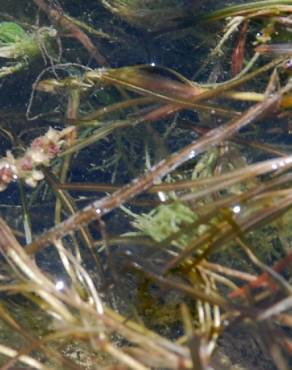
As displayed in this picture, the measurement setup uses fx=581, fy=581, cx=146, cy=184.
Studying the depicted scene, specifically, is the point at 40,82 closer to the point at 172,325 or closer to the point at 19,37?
the point at 19,37

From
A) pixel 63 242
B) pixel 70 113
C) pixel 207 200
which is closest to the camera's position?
pixel 207 200

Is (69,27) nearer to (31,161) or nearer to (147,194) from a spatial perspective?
(31,161)

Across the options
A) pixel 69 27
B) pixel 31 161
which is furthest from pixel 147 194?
pixel 69 27

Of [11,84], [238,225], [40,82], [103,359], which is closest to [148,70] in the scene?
[40,82]

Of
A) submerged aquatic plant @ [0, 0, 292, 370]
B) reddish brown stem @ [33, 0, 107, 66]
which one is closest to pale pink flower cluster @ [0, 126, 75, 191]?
submerged aquatic plant @ [0, 0, 292, 370]

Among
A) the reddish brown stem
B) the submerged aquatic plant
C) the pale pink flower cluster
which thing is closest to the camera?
the submerged aquatic plant

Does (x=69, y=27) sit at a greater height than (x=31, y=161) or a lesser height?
greater

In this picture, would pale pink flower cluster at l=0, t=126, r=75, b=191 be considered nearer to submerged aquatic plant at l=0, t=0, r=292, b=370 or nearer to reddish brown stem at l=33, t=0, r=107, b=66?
submerged aquatic plant at l=0, t=0, r=292, b=370

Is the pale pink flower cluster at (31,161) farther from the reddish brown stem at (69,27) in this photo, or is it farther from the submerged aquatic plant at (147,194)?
the reddish brown stem at (69,27)
